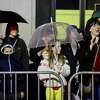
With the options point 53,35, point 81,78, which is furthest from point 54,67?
point 81,78

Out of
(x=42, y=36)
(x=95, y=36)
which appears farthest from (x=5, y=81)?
(x=95, y=36)

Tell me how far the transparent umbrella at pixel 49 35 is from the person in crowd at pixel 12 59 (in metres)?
0.39

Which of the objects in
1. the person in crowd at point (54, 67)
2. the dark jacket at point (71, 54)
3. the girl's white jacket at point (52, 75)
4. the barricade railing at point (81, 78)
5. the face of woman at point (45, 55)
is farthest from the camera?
the dark jacket at point (71, 54)

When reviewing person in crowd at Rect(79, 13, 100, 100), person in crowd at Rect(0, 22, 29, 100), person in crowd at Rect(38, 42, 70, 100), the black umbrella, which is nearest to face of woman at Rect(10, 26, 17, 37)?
person in crowd at Rect(0, 22, 29, 100)

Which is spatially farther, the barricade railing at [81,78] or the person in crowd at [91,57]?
the person in crowd at [91,57]

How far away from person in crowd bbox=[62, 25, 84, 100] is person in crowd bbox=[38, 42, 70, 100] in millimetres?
167

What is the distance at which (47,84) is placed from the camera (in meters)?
10.1

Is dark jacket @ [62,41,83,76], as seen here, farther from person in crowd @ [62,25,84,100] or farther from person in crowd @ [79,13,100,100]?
person in crowd @ [79,13,100,100]

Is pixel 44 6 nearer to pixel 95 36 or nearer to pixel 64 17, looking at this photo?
pixel 64 17

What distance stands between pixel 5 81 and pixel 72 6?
359 cm

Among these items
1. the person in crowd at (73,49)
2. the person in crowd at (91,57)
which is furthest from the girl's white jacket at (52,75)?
the person in crowd at (91,57)

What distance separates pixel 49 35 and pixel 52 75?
739 mm

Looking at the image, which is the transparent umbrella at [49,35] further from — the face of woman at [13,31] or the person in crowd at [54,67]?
the face of woman at [13,31]

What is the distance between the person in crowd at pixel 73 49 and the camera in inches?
400
